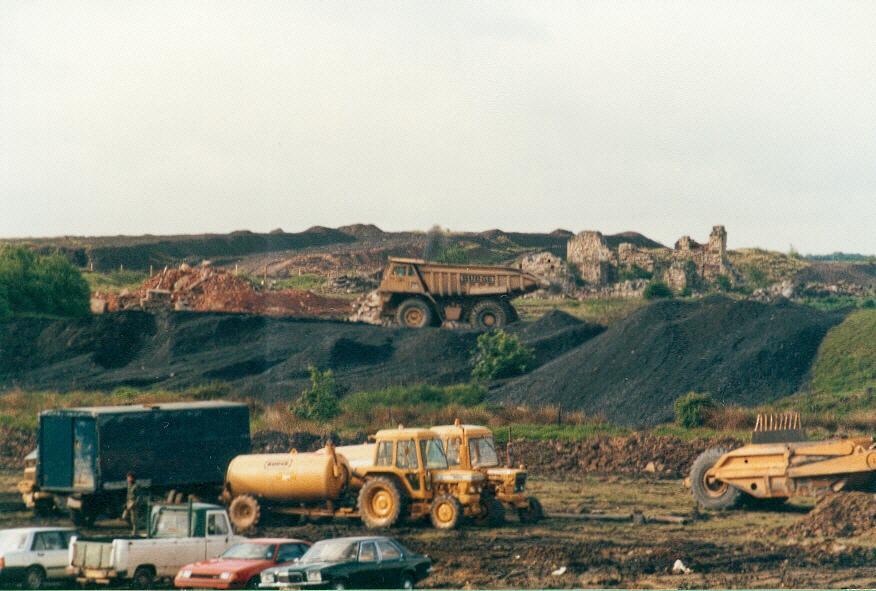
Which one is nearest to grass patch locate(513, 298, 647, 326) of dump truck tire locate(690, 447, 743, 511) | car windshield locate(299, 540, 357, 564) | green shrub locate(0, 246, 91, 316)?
green shrub locate(0, 246, 91, 316)

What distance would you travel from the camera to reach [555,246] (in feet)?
303

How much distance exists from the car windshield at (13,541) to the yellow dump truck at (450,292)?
118 ft

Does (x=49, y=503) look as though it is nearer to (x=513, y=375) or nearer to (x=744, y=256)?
(x=513, y=375)

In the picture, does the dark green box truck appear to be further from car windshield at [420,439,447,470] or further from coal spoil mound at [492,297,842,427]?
coal spoil mound at [492,297,842,427]

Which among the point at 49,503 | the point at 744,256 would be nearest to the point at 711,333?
the point at 49,503

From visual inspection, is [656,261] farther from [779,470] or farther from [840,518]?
[840,518]

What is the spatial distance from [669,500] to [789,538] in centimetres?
576

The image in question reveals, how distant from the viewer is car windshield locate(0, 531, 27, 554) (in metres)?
22.2

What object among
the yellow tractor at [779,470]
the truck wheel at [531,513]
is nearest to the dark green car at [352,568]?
the truck wheel at [531,513]

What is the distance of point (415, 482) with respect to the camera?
92.1ft

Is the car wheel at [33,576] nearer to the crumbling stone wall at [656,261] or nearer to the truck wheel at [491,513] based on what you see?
the truck wheel at [491,513]

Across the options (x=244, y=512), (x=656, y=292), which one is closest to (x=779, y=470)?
(x=244, y=512)

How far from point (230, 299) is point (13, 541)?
50.9 m

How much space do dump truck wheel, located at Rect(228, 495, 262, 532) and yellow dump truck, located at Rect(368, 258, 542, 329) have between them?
99.0 ft
